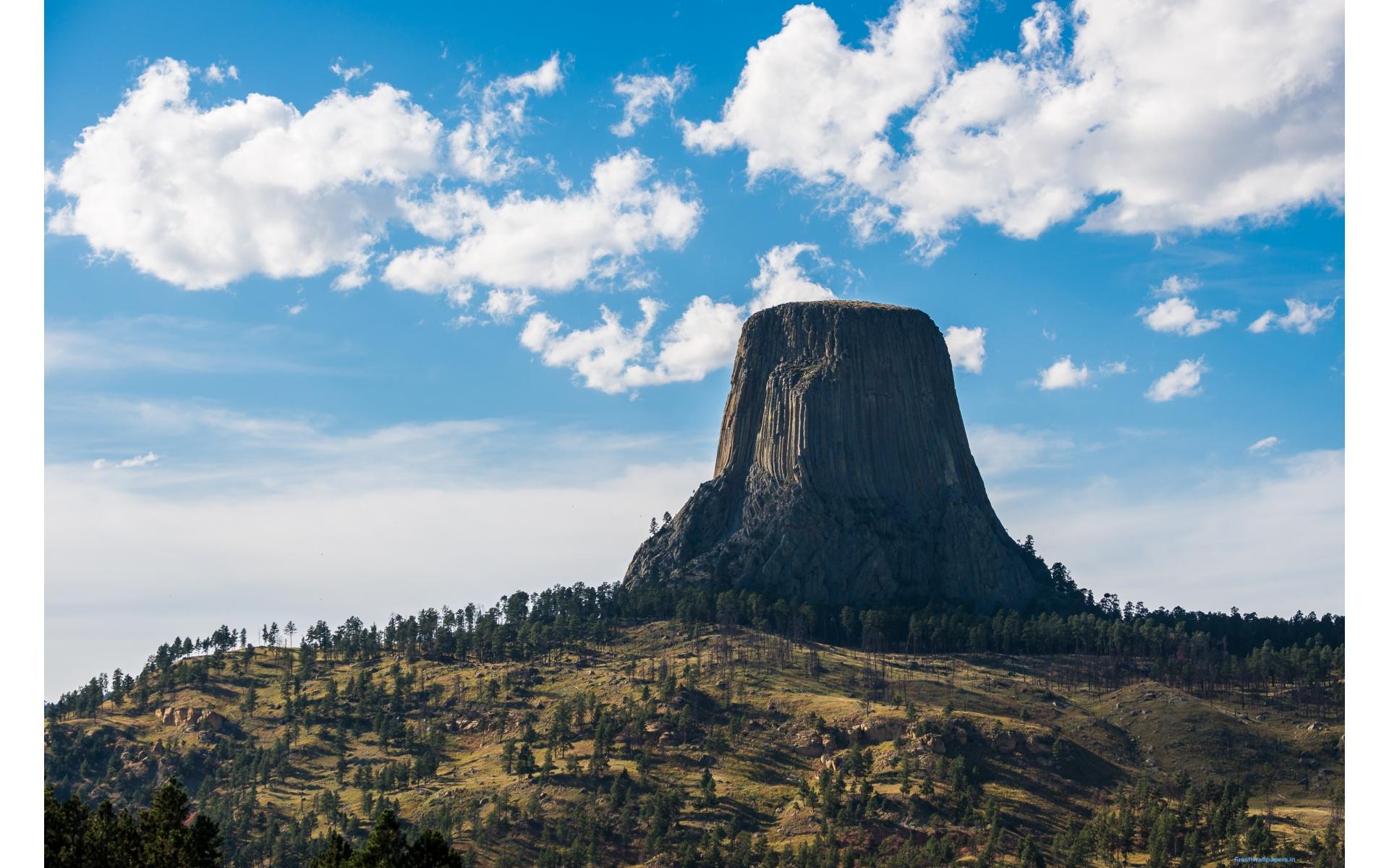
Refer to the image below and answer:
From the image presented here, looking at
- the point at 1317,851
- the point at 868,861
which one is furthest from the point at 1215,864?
the point at 868,861

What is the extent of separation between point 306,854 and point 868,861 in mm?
81521

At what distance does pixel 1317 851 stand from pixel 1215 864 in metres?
12.9

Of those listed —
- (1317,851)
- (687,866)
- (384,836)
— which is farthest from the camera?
(687,866)

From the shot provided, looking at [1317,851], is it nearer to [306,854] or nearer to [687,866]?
[687,866]

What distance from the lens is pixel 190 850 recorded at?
91125 mm

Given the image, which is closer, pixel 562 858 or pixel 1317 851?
pixel 1317 851
